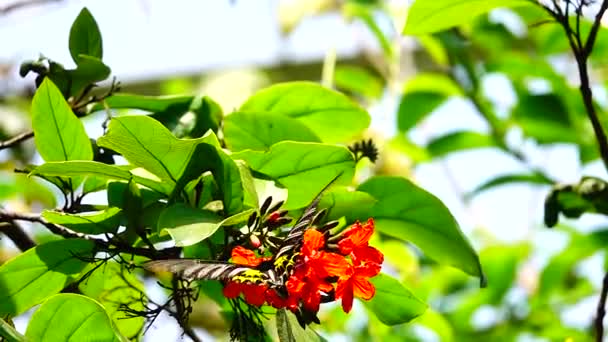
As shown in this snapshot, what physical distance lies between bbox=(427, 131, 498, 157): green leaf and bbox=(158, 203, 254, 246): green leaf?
3.43 ft

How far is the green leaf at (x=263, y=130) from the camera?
811 mm

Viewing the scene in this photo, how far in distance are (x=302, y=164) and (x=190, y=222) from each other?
0.12 m

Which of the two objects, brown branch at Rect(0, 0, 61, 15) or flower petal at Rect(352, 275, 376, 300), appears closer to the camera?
flower petal at Rect(352, 275, 376, 300)

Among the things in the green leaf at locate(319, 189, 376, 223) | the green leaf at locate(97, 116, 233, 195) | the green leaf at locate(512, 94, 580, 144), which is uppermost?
the green leaf at locate(97, 116, 233, 195)

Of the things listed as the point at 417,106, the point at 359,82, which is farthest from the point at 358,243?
the point at 359,82

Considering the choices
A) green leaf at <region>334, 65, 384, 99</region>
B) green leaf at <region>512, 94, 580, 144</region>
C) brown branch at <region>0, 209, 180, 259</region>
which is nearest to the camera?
brown branch at <region>0, 209, 180, 259</region>

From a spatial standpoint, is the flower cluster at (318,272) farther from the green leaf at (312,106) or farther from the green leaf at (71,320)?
the green leaf at (312,106)

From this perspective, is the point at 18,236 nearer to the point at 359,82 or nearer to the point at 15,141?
the point at 15,141

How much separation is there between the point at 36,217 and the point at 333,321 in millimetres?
1210

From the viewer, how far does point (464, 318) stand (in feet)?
6.31

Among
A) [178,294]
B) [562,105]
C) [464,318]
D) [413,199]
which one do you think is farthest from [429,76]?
[178,294]

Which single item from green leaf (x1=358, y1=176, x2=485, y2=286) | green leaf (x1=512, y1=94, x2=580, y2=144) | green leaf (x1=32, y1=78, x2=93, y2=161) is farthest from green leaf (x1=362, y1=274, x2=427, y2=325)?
green leaf (x1=512, y1=94, x2=580, y2=144)

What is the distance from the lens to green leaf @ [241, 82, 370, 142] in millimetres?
899

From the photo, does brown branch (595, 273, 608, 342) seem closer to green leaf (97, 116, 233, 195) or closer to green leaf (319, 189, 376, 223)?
green leaf (319, 189, 376, 223)
